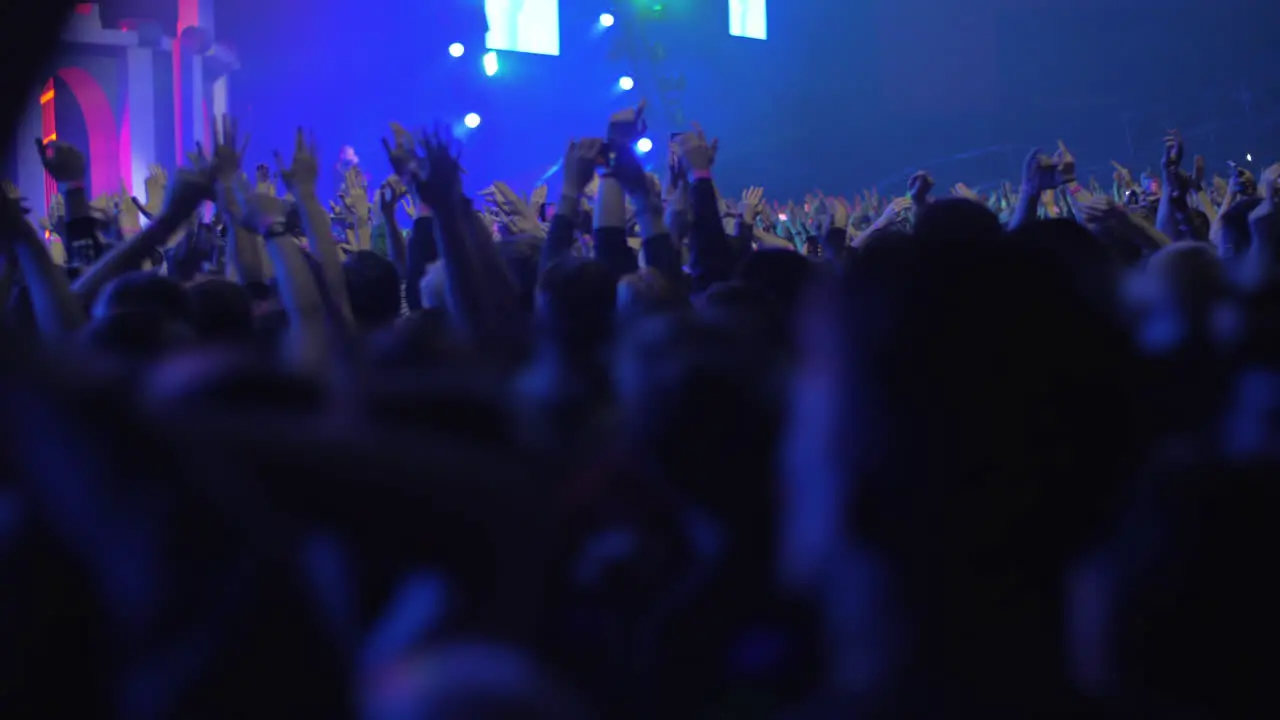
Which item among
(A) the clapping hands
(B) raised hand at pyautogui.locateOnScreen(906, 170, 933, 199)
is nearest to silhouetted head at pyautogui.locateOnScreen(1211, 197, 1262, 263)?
(A) the clapping hands

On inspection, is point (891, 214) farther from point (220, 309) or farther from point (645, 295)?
point (220, 309)

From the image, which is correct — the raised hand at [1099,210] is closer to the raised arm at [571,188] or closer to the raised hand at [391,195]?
the raised arm at [571,188]

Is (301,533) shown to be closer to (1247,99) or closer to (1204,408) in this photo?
(1204,408)

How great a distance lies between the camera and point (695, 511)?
1.07 metres

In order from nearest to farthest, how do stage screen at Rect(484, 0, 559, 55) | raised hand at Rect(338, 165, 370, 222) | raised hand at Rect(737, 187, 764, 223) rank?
raised hand at Rect(737, 187, 764, 223) < raised hand at Rect(338, 165, 370, 222) < stage screen at Rect(484, 0, 559, 55)

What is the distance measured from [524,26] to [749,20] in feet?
→ 15.3

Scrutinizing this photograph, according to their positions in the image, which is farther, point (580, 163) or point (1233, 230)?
point (1233, 230)

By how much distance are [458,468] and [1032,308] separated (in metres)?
0.56

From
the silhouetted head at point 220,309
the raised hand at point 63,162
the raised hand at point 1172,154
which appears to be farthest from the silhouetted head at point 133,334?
the raised hand at point 1172,154

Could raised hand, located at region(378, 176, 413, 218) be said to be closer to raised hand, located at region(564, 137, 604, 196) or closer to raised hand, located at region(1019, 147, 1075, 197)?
raised hand, located at region(564, 137, 604, 196)

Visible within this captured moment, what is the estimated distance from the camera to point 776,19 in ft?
67.5

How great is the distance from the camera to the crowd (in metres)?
0.79

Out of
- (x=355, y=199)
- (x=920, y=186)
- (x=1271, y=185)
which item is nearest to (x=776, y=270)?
(x=920, y=186)

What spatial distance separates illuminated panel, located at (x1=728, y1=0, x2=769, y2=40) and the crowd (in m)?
20.6
